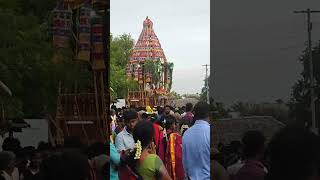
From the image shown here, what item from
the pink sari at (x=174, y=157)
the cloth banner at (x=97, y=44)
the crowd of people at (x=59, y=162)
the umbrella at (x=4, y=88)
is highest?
the cloth banner at (x=97, y=44)

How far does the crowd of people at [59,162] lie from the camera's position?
200 cm

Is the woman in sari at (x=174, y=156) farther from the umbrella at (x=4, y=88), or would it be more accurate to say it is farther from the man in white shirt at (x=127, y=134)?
the umbrella at (x=4, y=88)

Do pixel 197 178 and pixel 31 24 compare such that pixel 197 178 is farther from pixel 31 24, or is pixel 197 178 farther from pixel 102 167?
→ pixel 31 24

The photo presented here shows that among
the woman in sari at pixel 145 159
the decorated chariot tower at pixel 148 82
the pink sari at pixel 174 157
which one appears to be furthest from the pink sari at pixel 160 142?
the decorated chariot tower at pixel 148 82

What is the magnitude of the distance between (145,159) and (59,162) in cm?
133

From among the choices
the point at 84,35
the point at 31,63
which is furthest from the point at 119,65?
the point at 31,63

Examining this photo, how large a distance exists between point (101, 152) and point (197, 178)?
720 millimetres

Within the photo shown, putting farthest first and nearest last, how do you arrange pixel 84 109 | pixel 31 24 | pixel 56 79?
pixel 84 109 → pixel 56 79 → pixel 31 24

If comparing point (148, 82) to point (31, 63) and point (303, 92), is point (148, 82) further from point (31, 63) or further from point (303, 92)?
point (303, 92)

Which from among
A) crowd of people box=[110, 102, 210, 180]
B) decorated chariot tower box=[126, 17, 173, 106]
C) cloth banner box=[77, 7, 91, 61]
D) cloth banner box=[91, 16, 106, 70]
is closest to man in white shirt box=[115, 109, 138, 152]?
crowd of people box=[110, 102, 210, 180]

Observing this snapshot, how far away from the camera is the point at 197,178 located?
398 centimetres

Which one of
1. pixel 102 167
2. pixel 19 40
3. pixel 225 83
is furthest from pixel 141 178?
pixel 19 40

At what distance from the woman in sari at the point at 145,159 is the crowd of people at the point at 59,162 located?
0.27m

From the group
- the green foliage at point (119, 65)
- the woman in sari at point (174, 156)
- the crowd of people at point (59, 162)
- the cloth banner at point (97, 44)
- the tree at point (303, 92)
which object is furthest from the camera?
the green foliage at point (119, 65)
